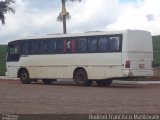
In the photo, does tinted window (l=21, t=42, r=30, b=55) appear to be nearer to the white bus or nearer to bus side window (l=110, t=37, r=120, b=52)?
the white bus

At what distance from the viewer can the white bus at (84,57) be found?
26984 mm

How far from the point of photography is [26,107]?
53.3 ft

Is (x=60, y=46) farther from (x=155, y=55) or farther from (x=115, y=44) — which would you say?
(x=155, y=55)

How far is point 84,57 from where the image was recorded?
2888cm

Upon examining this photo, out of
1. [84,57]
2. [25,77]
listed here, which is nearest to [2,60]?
[25,77]

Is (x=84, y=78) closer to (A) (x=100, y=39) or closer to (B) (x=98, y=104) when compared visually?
(A) (x=100, y=39)

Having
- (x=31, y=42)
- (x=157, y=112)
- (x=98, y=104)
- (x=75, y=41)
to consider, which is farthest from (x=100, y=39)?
(x=157, y=112)

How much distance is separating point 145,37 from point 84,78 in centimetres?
407

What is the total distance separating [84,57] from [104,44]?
5.27ft

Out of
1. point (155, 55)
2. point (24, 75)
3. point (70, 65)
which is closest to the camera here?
point (70, 65)

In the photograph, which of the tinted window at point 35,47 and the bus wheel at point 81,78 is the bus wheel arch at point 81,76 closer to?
the bus wheel at point 81,78

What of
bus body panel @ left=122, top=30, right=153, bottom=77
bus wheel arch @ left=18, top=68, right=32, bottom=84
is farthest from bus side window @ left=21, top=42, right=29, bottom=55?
bus body panel @ left=122, top=30, right=153, bottom=77

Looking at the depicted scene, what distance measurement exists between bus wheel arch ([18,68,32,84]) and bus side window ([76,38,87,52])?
4.53 m

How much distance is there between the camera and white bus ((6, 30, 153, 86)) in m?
27.0
